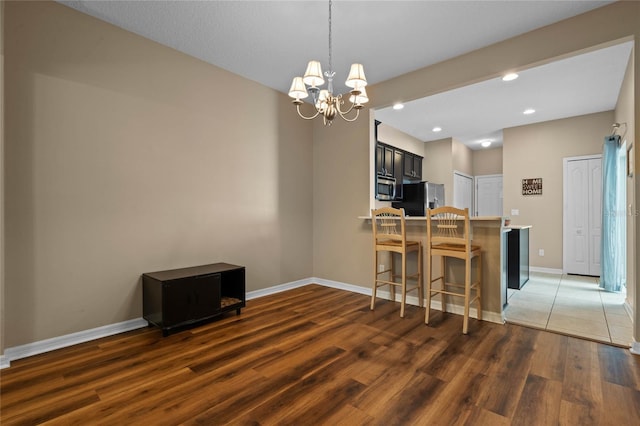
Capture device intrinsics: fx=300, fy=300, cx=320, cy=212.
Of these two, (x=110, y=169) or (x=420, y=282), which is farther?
(x=420, y=282)

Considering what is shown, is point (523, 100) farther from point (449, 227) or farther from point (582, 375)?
point (582, 375)

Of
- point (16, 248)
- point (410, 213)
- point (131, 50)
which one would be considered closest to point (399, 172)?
point (410, 213)

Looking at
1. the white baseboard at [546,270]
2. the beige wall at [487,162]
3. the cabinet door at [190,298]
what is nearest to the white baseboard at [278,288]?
the cabinet door at [190,298]

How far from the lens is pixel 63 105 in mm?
2539

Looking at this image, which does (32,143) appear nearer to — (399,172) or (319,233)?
(319,233)

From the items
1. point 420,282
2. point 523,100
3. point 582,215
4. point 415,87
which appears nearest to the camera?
point 420,282

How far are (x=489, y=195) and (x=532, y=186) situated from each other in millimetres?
1669

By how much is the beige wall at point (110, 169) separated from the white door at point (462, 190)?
476 centimetres

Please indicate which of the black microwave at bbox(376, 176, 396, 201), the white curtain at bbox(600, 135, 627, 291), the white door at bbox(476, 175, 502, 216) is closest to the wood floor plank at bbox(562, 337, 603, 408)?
the white curtain at bbox(600, 135, 627, 291)

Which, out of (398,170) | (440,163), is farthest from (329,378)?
(440,163)

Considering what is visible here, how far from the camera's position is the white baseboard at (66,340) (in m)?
2.29

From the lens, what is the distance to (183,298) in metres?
2.79

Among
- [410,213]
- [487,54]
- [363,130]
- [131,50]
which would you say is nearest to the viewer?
[131,50]

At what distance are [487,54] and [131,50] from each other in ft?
11.7
